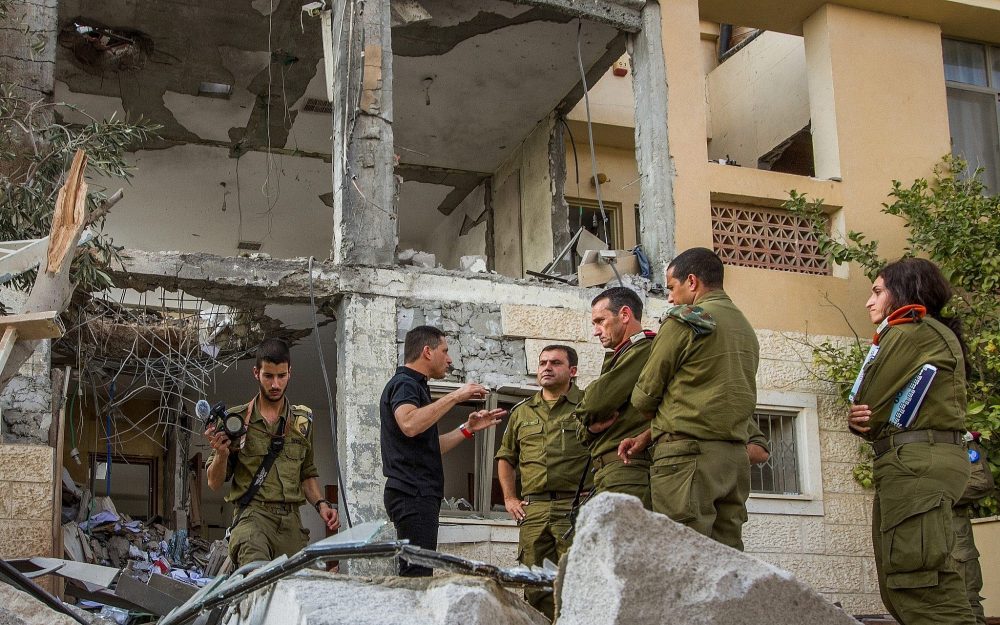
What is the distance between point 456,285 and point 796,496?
338cm

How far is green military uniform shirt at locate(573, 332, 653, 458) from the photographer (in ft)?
19.3

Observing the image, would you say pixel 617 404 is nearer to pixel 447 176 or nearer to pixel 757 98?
pixel 447 176

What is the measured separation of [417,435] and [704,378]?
72.6 inches

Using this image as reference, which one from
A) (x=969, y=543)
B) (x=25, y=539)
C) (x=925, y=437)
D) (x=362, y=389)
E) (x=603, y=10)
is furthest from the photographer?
(x=603, y=10)

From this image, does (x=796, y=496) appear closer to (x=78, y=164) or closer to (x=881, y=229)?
(x=881, y=229)

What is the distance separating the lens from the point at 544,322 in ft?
31.8

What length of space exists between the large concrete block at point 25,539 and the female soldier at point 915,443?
208 inches

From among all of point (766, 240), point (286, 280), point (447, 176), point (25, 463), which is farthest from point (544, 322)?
point (447, 176)

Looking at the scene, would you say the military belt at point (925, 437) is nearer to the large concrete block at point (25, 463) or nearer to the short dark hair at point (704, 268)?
the short dark hair at point (704, 268)

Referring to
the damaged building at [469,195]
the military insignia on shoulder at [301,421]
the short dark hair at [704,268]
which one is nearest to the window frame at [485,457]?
the damaged building at [469,195]

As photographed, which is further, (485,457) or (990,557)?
(485,457)

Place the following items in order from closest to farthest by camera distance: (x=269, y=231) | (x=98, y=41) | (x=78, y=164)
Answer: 1. (x=78, y=164)
2. (x=98, y=41)
3. (x=269, y=231)

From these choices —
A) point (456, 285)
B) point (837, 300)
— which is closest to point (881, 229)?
point (837, 300)

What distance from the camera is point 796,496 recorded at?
973cm
